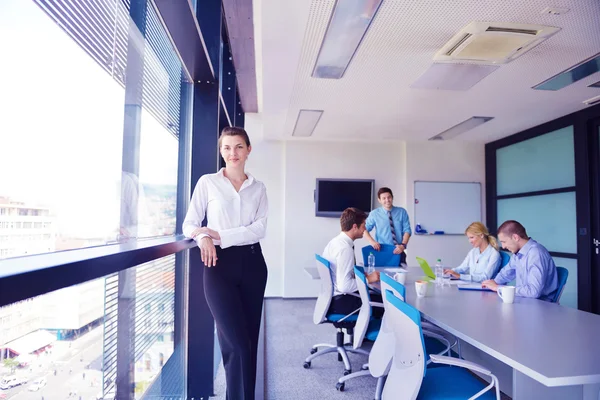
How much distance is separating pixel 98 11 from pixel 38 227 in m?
0.80

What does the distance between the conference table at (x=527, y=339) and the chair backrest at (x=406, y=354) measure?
0.30m

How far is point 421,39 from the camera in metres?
3.27

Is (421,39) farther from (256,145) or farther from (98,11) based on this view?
(256,145)

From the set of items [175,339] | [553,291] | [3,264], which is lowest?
[175,339]

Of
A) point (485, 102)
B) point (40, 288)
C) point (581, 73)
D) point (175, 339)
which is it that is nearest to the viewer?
point (40, 288)

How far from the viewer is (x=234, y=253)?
199 centimetres

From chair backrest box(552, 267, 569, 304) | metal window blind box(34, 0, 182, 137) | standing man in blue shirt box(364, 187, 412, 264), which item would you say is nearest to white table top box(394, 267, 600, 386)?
chair backrest box(552, 267, 569, 304)

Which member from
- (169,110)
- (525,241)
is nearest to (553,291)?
(525,241)

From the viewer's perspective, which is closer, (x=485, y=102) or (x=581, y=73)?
(x=581, y=73)

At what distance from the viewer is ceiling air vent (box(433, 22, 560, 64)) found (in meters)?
3.00

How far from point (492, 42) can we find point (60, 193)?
3.34 meters

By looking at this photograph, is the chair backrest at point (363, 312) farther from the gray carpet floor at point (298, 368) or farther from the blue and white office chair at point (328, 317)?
the gray carpet floor at point (298, 368)

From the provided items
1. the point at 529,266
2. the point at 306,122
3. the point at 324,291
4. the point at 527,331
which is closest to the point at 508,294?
the point at 529,266

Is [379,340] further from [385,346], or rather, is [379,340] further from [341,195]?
[341,195]
